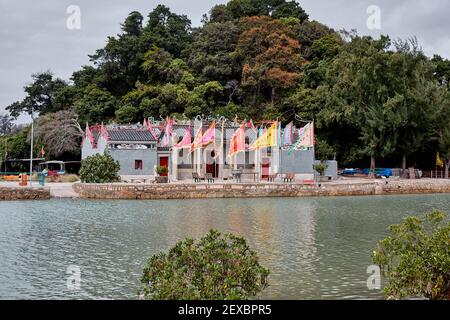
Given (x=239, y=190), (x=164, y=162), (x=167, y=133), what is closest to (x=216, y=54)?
(x=167, y=133)

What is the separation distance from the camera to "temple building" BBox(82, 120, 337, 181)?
1642 inches

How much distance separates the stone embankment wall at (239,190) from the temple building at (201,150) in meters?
4.76

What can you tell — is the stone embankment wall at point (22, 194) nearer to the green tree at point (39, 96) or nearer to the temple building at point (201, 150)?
the temple building at point (201, 150)

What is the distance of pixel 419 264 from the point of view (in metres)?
9.96

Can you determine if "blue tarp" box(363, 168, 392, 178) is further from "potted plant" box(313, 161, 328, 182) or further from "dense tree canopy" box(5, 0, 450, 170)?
"potted plant" box(313, 161, 328, 182)

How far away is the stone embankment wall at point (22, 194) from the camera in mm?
33375

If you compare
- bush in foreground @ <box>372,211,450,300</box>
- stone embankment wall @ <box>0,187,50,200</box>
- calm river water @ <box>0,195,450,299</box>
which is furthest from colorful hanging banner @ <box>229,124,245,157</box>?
bush in foreground @ <box>372,211,450,300</box>

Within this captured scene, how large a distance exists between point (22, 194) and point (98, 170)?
16.6 ft

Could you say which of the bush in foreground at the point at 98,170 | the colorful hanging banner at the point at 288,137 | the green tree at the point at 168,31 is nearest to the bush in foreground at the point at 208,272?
the bush in foreground at the point at 98,170

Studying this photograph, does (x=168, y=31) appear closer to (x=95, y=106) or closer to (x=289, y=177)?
(x=95, y=106)

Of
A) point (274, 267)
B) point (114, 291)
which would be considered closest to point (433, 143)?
point (274, 267)
